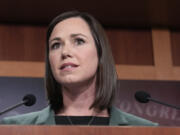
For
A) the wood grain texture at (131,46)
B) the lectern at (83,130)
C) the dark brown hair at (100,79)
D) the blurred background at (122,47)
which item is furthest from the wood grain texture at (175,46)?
the lectern at (83,130)

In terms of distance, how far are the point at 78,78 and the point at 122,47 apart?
5.10 ft

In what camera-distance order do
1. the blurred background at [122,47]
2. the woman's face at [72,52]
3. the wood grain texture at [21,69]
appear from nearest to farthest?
the woman's face at [72,52] → the blurred background at [122,47] → the wood grain texture at [21,69]

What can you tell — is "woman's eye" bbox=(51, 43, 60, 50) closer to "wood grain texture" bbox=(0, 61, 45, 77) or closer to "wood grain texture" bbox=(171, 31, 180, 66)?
"wood grain texture" bbox=(0, 61, 45, 77)

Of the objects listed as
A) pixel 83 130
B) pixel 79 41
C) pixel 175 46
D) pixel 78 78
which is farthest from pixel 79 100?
pixel 175 46

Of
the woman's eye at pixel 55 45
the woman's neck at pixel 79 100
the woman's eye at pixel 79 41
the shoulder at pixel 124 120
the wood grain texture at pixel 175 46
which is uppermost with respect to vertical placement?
the wood grain texture at pixel 175 46

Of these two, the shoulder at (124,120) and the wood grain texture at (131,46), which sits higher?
the wood grain texture at (131,46)

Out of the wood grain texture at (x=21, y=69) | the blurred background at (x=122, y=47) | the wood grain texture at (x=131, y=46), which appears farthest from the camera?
the wood grain texture at (x=131, y=46)

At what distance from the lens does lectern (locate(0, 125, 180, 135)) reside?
3.10ft

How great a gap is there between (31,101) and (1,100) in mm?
1158

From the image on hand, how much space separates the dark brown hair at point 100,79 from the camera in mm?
1437

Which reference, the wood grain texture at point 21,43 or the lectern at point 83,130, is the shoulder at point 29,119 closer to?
the lectern at point 83,130

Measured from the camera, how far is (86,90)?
1424mm

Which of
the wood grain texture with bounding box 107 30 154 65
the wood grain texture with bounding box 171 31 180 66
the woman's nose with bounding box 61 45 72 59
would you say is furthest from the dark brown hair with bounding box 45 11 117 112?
the wood grain texture with bounding box 171 31 180 66

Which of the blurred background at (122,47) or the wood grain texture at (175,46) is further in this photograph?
the wood grain texture at (175,46)
